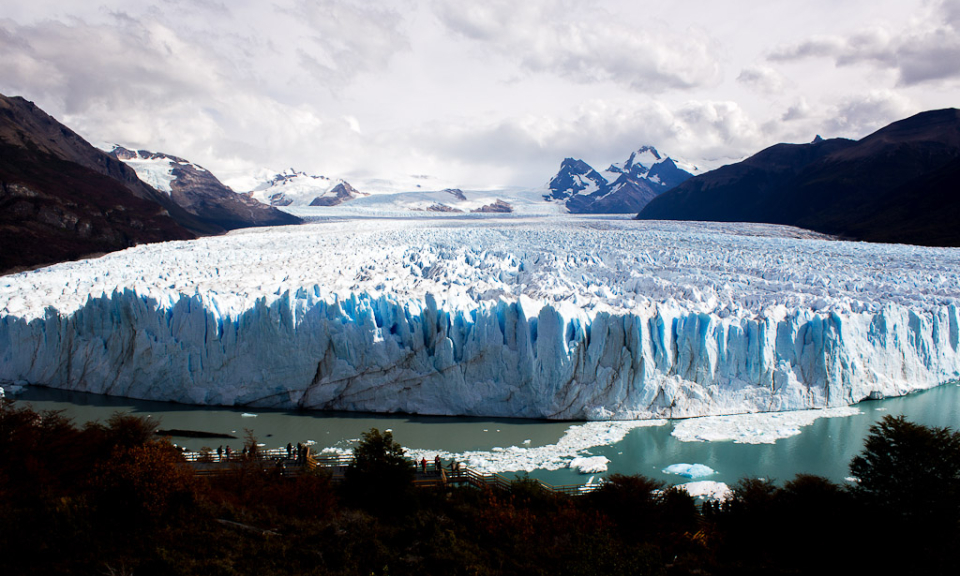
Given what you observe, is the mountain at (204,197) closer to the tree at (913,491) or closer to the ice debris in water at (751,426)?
the ice debris in water at (751,426)

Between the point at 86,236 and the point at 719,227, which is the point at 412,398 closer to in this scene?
the point at 719,227

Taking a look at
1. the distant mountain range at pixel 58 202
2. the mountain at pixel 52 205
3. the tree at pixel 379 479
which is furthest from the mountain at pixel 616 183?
the tree at pixel 379 479

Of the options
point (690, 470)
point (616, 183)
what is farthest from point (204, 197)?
point (690, 470)

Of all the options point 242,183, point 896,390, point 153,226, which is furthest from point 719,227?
point 242,183

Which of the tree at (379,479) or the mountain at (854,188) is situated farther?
the mountain at (854,188)

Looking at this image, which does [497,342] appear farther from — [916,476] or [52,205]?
[52,205]

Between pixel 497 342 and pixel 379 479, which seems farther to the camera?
pixel 497 342
